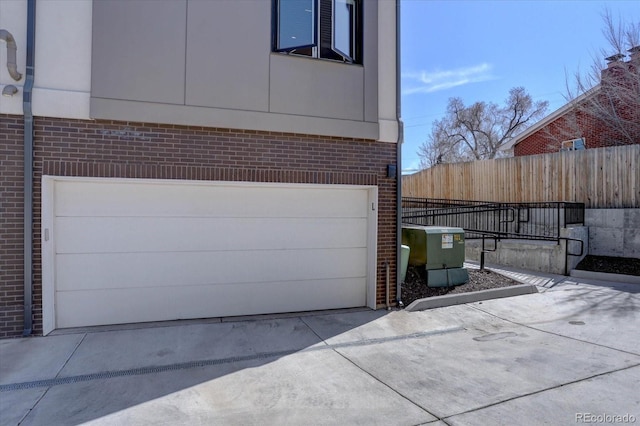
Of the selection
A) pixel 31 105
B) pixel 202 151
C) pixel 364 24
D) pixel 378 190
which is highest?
pixel 364 24

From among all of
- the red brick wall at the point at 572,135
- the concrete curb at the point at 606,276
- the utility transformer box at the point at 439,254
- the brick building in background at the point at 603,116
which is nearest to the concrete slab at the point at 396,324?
the utility transformer box at the point at 439,254

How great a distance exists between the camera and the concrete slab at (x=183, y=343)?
4402 millimetres

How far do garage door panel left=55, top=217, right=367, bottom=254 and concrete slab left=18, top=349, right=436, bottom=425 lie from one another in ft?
7.31

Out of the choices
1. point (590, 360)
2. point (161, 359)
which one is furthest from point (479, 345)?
point (161, 359)

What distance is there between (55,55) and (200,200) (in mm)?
2749

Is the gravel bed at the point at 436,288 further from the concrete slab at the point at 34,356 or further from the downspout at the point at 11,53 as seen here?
the downspout at the point at 11,53

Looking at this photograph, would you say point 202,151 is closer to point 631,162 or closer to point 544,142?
point 631,162

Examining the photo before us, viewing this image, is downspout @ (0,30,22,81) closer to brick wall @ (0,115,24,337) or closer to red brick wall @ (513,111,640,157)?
brick wall @ (0,115,24,337)

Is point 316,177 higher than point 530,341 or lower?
higher

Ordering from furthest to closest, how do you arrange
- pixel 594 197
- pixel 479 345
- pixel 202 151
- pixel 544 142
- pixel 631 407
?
pixel 544 142, pixel 594 197, pixel 202 151, pixel 479 345, pixel 631 407

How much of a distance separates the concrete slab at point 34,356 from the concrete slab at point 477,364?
10.8 feet

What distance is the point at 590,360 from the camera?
4492mm

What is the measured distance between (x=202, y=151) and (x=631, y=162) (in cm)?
1137

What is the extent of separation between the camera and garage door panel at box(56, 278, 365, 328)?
5.52 m
